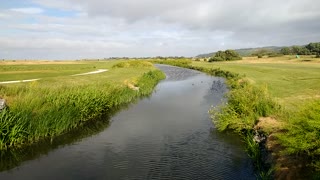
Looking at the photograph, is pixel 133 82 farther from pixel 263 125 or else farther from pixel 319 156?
pixel 319 156

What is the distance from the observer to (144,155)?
1501cm

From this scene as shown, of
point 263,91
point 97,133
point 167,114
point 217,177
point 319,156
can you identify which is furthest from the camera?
point 167,114

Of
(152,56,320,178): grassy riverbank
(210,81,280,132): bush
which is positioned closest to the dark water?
(210,81,280,132): bush

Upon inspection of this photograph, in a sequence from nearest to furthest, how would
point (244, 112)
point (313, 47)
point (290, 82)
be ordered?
point (244, 112) → point (290, 82) → point (313, 47)

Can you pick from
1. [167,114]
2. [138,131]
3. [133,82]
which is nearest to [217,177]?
[138,131]

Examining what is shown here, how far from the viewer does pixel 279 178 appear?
36.3 feet

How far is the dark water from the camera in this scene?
42.0 ft

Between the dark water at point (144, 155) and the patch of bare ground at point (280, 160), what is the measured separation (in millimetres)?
1002

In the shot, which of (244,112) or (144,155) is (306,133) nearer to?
(144,155)

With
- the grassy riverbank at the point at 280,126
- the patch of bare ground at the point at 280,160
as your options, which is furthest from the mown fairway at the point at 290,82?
the patch of bare ground at the point at 280,160

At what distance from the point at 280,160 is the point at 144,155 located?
5.74 metres

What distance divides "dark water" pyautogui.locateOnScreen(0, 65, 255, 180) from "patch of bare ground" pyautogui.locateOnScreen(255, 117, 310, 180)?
1.00 m

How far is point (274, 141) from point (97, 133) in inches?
394

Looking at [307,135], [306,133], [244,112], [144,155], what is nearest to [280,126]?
[244,112]
